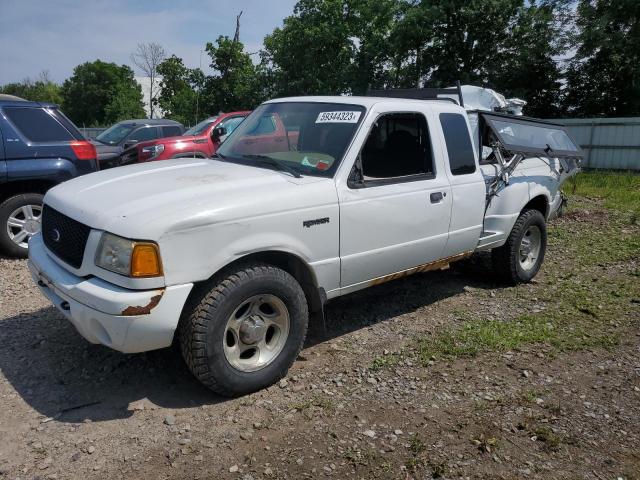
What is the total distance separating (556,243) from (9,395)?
7.05m

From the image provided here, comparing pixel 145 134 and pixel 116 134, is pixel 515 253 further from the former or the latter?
pixel 116 134

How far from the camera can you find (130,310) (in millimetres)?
2881

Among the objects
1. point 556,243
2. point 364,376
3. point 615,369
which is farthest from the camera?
point 556,243

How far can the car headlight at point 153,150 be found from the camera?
32.0ft

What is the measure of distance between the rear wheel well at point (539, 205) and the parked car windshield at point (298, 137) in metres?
2.76

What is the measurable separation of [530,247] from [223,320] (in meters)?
4.10

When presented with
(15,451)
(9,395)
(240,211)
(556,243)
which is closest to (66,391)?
(9,395)

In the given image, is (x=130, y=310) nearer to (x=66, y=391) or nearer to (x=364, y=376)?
(x=66, y=391)

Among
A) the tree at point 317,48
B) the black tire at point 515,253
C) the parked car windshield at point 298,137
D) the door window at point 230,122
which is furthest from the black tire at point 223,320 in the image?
the tree at point 317,48

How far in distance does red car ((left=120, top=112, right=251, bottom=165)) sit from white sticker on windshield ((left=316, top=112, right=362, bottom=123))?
5.71 metres

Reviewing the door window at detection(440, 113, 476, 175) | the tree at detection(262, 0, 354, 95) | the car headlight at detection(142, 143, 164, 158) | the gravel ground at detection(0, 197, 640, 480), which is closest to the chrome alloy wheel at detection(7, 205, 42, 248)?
the gravel ground at detection(0, 197, 640, 480)

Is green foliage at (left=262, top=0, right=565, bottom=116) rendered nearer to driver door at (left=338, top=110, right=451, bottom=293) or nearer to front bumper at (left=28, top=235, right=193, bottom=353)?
driver door at (left=338, top=110, right=451, bottom=293)

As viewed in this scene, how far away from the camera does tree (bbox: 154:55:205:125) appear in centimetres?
3164

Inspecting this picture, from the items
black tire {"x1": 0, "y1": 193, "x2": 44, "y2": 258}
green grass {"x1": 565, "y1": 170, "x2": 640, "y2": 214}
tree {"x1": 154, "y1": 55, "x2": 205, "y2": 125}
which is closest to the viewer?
black tire {"x1": 0, "y1": 193, "x2": 44, "y2": 258}
